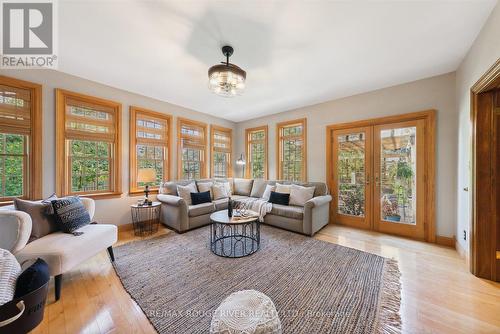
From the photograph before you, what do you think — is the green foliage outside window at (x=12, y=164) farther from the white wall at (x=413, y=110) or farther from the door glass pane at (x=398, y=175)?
the door glass pane at (x=398, y=175)

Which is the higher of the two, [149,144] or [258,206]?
[149,144]

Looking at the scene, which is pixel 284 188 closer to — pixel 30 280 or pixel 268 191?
pixel 268 191

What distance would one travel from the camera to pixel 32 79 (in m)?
2.78

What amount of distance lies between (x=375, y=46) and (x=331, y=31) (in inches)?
26.8

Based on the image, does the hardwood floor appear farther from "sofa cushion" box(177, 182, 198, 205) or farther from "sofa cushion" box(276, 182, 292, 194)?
"sofa cushion" box(276, 182, 292, 194)

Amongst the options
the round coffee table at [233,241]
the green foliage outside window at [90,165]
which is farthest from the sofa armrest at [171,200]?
the green foliage outside window at [90,165]

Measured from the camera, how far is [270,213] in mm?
3766

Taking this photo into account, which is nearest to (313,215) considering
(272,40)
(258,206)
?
(258,206)

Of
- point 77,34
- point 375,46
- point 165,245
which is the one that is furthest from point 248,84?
point 165,245

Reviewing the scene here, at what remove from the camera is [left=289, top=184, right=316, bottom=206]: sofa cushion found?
375 cm

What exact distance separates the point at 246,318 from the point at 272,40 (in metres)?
2.53

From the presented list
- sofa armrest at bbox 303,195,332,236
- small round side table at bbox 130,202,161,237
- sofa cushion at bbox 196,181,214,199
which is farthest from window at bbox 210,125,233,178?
sofa armrest at bbox 303,195,332,236

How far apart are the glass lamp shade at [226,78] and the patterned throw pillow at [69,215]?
83.2 inches

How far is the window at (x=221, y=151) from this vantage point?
5328mm
